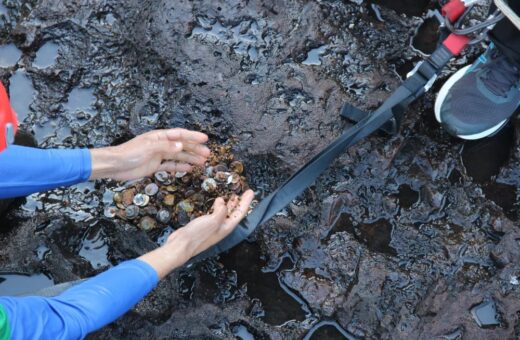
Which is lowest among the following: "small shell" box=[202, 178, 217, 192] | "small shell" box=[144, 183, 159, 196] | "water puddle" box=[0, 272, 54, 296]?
"water puddle" box=[0, 272, 54, 296]

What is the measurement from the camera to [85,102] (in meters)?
3.32

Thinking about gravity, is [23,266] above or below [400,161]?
below

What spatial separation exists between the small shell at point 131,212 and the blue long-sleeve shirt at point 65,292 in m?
0.34

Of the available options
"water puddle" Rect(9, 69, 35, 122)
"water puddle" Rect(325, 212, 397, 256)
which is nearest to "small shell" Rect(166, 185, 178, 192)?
"water puddle" Rect(325, 212, 397, 256)

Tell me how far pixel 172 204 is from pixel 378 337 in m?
1.35

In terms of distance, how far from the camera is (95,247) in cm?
297

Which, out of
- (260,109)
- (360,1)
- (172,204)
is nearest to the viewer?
(172,204)

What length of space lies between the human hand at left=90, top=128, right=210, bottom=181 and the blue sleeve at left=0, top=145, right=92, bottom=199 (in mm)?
99

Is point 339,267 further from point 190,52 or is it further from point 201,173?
point 190,52

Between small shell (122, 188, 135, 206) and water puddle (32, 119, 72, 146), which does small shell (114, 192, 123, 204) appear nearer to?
small shell (122, 188, 135, 206)

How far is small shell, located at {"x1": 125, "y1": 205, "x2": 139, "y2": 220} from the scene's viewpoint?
2.95 meters

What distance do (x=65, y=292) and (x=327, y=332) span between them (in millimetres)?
1366

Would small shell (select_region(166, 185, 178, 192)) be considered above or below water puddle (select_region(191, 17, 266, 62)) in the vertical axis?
below

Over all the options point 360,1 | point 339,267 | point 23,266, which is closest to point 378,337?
point 339,267
